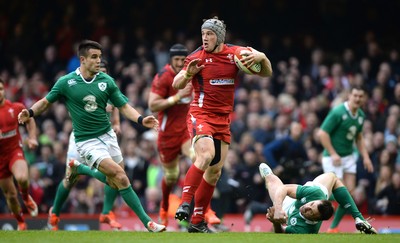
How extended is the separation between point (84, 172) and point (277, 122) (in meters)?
6.71

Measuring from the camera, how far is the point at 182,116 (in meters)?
15.3

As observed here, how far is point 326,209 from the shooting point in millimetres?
11820

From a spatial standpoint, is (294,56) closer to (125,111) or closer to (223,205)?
(223,205)

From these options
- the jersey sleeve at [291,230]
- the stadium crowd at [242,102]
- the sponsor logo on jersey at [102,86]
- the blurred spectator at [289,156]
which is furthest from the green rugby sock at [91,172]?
the blurred spectator at [289,156]

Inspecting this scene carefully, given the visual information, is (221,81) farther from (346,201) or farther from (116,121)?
(116,121)

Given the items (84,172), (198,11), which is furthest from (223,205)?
(198,11)

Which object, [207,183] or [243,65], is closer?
[243,65]

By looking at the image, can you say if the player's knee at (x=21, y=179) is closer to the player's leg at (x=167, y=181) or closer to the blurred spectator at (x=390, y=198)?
the player's leg at (x=167, y=181)

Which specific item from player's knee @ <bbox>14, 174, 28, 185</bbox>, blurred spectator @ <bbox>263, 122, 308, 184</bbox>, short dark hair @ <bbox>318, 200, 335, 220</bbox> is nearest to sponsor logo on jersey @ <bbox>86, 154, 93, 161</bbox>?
player's knee @ <bbox>14, 174, 28, 185</bbox>

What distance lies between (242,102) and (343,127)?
5.56 meters

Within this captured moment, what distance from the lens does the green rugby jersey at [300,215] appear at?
483 inches

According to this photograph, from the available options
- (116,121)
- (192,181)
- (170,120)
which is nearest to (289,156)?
(170,120)

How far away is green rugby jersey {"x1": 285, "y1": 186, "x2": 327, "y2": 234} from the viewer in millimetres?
12273

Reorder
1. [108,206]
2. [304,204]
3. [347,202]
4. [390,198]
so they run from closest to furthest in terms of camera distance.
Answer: [304,204] → [347,202] → [108,206] → [390,198]
